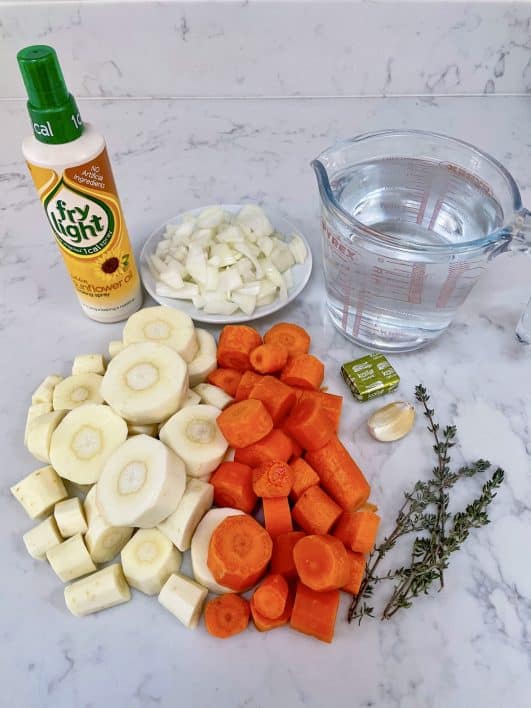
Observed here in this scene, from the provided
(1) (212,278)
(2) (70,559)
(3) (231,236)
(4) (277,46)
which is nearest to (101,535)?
(2) (70,559)

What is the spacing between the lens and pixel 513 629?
0.79 meters

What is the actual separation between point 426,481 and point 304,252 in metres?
0.49

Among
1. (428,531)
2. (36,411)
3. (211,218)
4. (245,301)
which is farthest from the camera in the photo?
(211,218)

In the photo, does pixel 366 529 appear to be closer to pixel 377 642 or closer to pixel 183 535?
pixel 377 642

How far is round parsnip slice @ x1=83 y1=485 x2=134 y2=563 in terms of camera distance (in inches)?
32.4

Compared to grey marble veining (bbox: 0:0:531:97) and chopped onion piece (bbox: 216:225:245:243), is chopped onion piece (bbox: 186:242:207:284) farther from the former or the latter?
grey marble veining (bbox: 0:0:531:97)

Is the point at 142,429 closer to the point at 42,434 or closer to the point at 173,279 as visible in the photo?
the point at 42,434

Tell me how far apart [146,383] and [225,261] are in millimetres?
334

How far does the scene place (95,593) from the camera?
791 millimetres

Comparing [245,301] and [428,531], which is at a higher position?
[245,301]

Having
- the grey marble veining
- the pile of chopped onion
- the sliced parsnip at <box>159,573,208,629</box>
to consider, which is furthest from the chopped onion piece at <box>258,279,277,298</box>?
the grey marble veining

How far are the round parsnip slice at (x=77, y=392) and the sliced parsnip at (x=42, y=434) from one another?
3cm

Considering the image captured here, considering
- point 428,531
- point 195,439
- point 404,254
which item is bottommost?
point 428,531

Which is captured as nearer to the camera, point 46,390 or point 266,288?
point 46,390
